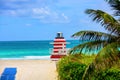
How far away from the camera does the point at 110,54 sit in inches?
514

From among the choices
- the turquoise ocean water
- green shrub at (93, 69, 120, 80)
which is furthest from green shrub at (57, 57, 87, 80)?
the turquoise ocean water

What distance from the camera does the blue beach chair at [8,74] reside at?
18484mm

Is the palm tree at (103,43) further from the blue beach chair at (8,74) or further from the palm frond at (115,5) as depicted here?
the blue beach chair at (8,74)

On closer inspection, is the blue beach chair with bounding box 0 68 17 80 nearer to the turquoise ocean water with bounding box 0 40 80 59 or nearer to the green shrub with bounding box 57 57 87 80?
the green shrub with bounding box 57 57 87 80

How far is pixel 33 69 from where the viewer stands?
20.8 meters

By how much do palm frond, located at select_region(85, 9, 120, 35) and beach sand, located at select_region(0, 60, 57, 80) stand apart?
5352 mm

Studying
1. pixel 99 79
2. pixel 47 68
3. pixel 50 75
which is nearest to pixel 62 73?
pixel 99 79

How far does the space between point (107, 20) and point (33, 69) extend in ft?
26.4

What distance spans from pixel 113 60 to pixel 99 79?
2.23m

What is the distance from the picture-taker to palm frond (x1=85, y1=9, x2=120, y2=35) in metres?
13.4

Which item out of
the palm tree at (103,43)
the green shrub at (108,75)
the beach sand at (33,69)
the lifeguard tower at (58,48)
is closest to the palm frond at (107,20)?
the palm tree at (103,43)

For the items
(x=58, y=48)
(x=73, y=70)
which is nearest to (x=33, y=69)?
(x=58, y=48)

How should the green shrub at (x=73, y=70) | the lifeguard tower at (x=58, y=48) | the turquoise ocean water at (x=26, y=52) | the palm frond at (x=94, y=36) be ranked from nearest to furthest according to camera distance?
the palm frond at (x=94, y=36) → the green shrub at (x=73, y=70) → the lifeguard tower at (x=58, y=48) → the turquoise ocean water at (x=26, y=52)

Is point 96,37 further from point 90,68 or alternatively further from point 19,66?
point 19,66
